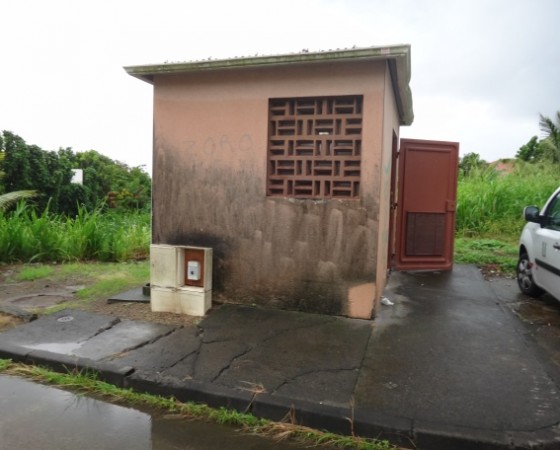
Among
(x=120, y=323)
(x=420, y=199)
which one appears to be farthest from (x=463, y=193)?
(x=120, y=323)

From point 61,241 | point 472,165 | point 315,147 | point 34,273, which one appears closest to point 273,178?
point 315,147

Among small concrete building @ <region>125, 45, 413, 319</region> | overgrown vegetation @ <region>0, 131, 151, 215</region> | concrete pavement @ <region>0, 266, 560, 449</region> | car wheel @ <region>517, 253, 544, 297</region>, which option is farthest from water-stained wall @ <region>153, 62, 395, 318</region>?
overgrown vegetation @ <region>0, 131, 151, 215</region>

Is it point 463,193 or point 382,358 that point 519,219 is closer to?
point 463,193

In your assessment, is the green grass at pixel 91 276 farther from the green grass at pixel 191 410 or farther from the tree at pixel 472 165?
the tree at pixel 472 165

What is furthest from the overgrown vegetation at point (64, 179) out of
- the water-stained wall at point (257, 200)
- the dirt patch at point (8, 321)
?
the water-stained wall at point (257, 200)

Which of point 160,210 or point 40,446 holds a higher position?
point 160,210

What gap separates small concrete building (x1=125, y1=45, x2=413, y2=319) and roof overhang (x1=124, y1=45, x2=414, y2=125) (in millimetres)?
15

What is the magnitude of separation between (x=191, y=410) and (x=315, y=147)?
3123 mm

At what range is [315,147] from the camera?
5.15 meters

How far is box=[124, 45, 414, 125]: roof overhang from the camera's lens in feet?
14.9

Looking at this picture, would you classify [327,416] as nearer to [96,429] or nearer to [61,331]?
[96,429]

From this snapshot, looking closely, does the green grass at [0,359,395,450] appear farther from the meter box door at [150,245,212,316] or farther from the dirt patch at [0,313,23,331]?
the meter box door at [150,245,212,316]

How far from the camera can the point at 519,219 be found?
11.6 m

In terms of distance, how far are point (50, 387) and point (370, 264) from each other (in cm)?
331
